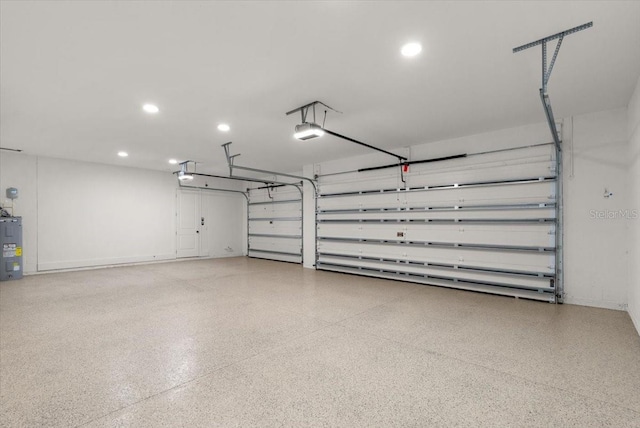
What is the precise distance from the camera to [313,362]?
2.67m

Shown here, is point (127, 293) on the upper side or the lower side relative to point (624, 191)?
lower

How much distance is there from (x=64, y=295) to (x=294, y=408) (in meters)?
5.14

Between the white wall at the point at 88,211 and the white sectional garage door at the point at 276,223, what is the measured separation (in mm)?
2615

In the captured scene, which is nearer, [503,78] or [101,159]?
[503,78]

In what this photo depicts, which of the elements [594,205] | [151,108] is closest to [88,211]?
[151,108]

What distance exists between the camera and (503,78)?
3309mm

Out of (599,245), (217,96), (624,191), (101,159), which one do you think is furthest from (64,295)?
(624,191)

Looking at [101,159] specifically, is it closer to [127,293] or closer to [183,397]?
[127,293]

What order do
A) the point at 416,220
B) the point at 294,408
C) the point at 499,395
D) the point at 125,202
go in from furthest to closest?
the point at 125,202 < the point at 416,220 < the point at 499,395 < the point at 294,408

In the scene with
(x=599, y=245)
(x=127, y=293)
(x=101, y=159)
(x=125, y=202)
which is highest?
(x=101, y=159)

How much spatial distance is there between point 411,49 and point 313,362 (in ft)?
9.60

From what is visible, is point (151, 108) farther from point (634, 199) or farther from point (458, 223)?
point (634, 199)

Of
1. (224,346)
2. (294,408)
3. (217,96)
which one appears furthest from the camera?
(217,96)

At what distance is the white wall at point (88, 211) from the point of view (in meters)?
7.02
